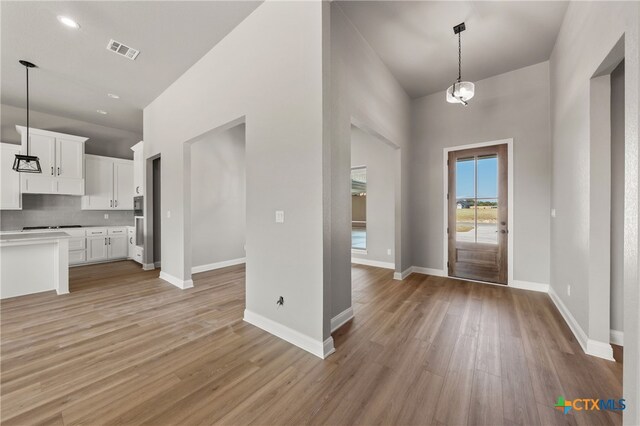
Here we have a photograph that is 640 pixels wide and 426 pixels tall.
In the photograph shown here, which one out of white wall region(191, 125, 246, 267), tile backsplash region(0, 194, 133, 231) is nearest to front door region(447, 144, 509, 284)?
white wall region(191, 125, 246, 267)

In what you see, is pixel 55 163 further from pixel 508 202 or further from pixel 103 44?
pixel 508 202

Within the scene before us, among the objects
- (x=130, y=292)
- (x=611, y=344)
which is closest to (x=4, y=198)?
(x=130, y=292)

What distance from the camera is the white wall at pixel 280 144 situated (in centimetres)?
216

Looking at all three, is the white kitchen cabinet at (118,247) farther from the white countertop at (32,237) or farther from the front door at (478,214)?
the front door at (478,214)

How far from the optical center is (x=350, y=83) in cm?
287

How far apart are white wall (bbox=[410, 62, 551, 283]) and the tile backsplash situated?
7553mm

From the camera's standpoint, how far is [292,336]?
2.33 metres

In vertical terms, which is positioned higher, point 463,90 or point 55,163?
point 463,90

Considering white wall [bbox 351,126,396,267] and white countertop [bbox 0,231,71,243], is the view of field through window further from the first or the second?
white countertop [bbox 0,231,71,243]

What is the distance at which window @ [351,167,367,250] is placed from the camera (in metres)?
5.78

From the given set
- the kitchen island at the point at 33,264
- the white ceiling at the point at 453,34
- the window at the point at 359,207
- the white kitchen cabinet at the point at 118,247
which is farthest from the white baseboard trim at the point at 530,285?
the white kitchen cabinet at the point at 118,247

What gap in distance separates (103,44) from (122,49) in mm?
193

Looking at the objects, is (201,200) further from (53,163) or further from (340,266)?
(340,266)

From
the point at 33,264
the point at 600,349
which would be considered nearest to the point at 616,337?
the point at 600,349
